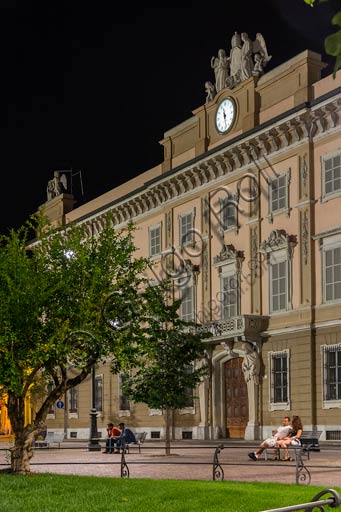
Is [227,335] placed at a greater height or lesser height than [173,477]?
greater

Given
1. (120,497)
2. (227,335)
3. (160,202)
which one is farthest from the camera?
(160,202)

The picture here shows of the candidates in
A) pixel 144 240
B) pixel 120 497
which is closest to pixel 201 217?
pixel 144 240

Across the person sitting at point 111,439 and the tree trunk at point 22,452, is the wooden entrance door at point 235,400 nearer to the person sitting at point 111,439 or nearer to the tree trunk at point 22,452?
the person sitting at point 111,439

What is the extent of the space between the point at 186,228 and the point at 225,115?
235 inches

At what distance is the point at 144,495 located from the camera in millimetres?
15328

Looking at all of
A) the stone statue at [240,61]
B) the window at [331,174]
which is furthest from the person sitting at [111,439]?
the stone statue at [240,61]

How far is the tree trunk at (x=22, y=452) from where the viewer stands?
19.5m

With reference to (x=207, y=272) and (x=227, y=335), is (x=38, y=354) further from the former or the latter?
(x=207, y=272)

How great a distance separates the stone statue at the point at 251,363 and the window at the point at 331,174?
748cm

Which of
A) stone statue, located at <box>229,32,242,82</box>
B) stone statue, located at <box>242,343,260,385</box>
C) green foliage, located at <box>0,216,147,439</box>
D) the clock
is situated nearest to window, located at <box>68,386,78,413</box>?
stone statue, located at <box>242,343,260,385</box>

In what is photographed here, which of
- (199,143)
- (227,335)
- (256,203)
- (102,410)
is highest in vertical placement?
(199,143)

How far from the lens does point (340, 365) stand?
33.1 meters

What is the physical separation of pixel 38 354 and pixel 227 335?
19318 millimetres

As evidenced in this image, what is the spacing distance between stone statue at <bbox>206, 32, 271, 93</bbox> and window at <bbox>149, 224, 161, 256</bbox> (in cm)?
831
